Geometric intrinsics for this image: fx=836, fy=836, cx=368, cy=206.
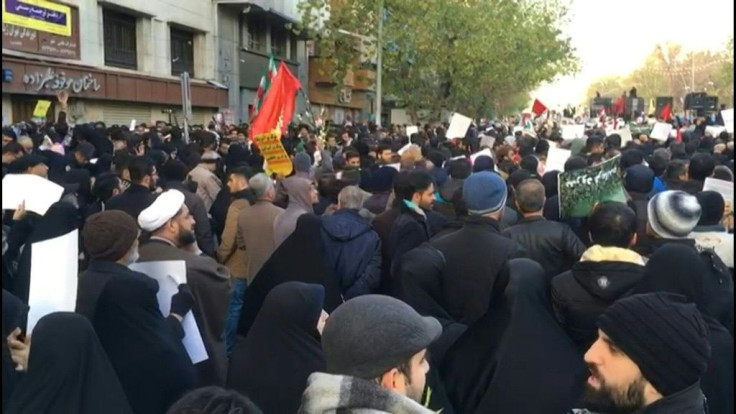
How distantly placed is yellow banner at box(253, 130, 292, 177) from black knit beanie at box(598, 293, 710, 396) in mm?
6454

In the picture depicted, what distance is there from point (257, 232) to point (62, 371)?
3313 mm

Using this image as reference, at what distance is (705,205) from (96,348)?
3615 mm

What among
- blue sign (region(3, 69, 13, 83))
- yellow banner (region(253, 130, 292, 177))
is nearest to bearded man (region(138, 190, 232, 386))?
yellow banner (region(253, 130, 292, 177))

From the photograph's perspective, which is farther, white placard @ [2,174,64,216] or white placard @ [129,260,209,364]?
white placard @ [2,174,64,216]

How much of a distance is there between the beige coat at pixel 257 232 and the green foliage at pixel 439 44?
1750 centimetres

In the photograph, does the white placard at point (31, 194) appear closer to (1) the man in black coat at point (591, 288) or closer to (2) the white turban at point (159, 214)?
(2) the white turban at point (159, 214)

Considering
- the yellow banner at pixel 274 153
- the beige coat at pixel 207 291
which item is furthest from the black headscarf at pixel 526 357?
the yellow banner at pixel 274 153

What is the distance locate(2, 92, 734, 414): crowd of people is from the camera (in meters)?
2.36

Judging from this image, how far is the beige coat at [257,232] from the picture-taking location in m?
6.24

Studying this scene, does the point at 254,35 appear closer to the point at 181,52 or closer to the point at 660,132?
the point at 181,52

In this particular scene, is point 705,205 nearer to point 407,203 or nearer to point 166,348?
point 407,203

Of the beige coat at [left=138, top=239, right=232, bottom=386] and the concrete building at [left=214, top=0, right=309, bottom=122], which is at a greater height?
the concrete building at [left=214, top=0, right=309, bottom=122]

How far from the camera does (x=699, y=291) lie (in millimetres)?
3492

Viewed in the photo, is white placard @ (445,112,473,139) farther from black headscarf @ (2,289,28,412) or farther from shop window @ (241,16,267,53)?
shop window @ (241,16,267,53)
